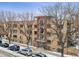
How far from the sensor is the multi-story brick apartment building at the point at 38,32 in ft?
5.49

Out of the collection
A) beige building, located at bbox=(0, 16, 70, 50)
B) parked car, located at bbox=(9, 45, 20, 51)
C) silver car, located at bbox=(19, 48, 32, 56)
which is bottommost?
silver car, located at bbox=(19, 48, 32, 56)

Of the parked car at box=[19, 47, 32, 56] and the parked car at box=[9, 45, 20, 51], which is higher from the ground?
the parked car at box=[9, 45, 20, 51]

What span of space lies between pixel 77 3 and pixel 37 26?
1.72 feet

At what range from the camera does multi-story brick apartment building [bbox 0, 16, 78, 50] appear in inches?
65.9

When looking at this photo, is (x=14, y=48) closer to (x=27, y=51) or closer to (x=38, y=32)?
(x=27, y=51)

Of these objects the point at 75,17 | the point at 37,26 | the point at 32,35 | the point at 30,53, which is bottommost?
the point at 30,53

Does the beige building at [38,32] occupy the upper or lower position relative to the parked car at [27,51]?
upper

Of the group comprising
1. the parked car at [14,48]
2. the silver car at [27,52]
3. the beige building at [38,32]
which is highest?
the beige building at [38,32]

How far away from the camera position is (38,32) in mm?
1689

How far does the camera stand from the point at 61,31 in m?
1.68

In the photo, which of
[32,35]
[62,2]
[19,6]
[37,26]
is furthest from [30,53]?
[62,2]

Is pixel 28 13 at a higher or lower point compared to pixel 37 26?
higher

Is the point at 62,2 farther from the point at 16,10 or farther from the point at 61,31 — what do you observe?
the point at 16,10

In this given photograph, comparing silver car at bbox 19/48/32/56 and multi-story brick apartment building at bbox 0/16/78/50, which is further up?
multi-story brick apartment building at bbox 0/16/78/50
